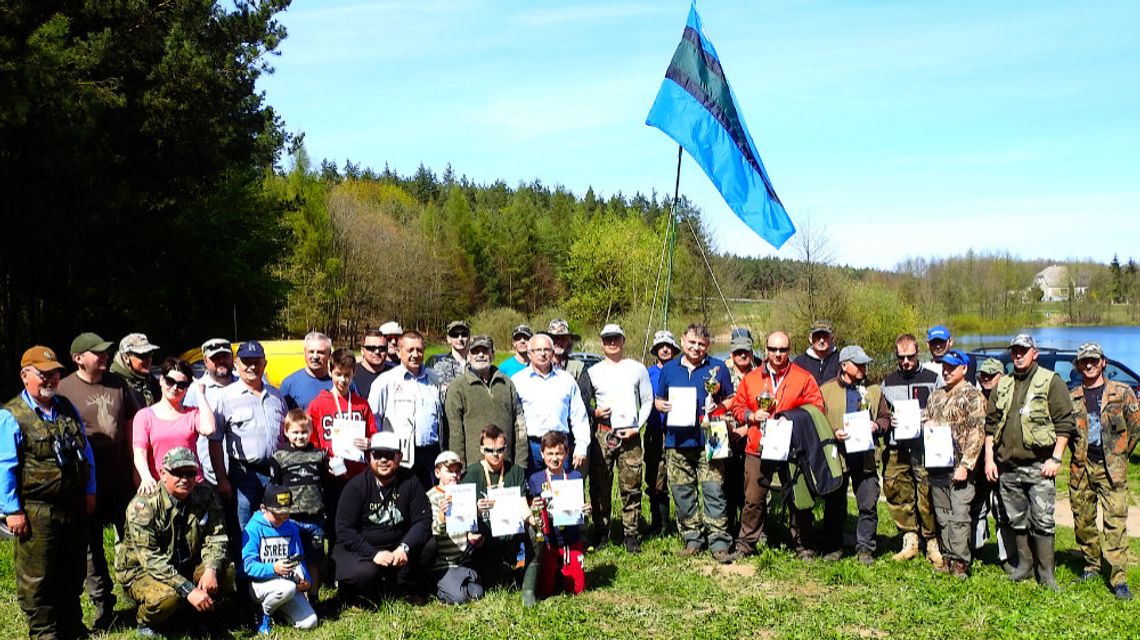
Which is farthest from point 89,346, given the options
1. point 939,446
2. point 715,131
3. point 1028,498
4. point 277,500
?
point 1028,498

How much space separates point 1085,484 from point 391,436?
239 inches

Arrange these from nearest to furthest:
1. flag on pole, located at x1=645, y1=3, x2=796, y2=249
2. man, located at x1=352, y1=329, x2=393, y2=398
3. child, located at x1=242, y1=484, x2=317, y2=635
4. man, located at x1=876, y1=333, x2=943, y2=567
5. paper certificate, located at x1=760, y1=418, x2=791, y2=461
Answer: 1. child, located at x1=242, y1=484, x2=317, y2=635
2. paper certificate, located at x1=760, y1=418, x2=791, y2=461
3. man, located at x1=352, y1=329, x2=393, y2=398
4. man, located at x1=876, y1=333, x2=943, y2=567
5. flag on pole, located at x1=645, y1=3, x2=796, y2=249

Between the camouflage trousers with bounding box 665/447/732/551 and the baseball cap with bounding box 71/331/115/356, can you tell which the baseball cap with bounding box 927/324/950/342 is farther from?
the baseball cap with bounding box 71/331/115/356

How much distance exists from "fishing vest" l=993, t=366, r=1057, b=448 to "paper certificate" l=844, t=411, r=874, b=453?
1.05m

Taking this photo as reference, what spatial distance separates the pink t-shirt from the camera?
6137 millimetres

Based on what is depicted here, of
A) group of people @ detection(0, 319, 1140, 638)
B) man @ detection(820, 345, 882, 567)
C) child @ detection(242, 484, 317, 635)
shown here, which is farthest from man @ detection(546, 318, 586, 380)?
child @ detection(242, 484, 317, 635)

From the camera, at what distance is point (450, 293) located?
6022 cm

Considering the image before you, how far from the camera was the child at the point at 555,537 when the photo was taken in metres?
6.82

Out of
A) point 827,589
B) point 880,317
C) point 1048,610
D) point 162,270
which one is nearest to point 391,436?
point 827,589

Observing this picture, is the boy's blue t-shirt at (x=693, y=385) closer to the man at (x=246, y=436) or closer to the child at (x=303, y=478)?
the child at (x=303, y=478)

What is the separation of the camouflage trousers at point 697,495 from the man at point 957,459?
190cm

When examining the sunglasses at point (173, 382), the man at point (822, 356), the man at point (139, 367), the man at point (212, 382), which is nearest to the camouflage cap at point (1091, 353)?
the man at point (822, 356)

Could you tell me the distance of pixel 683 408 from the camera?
810 cm

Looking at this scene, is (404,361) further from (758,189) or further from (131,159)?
(131,159)
